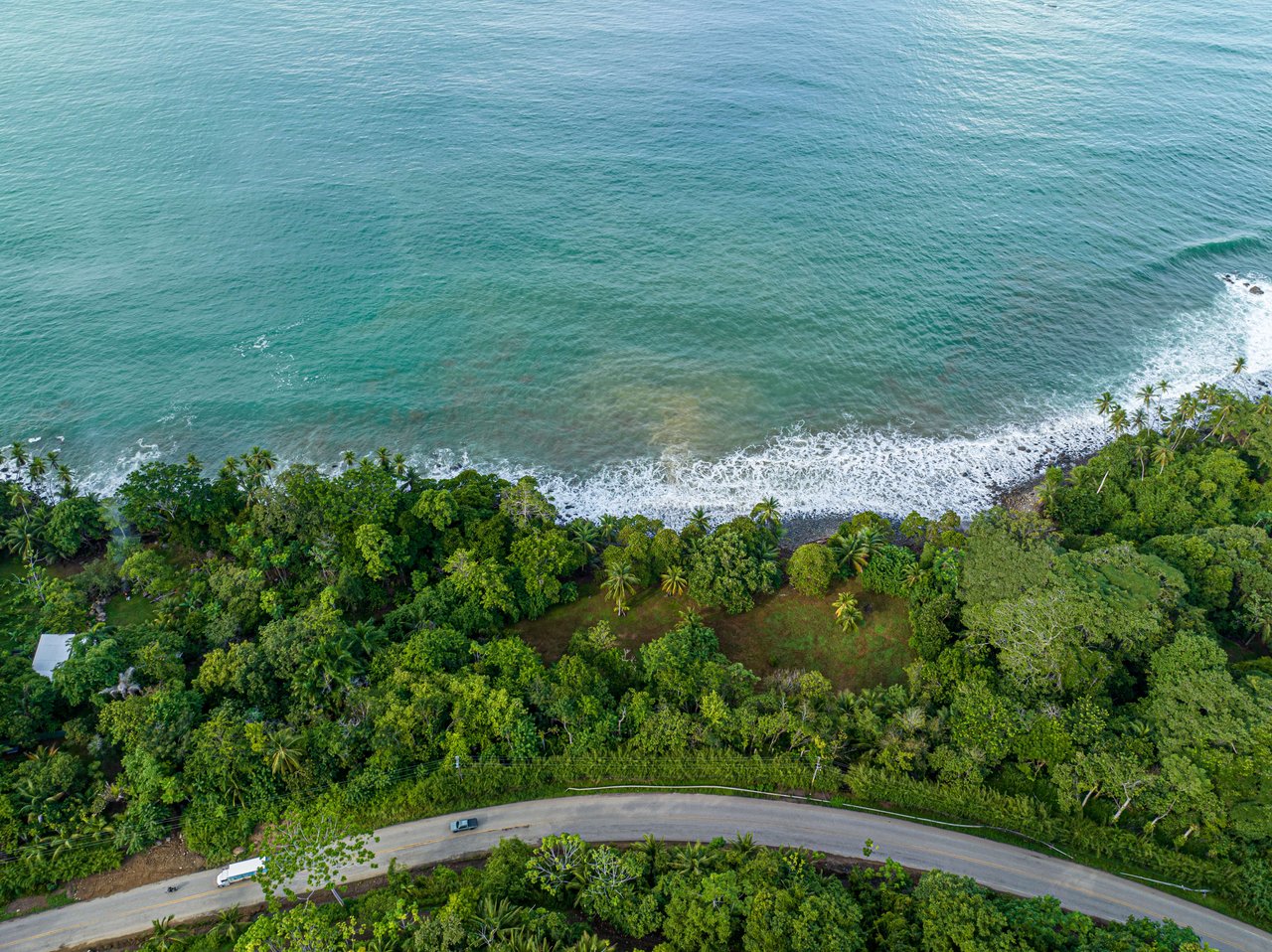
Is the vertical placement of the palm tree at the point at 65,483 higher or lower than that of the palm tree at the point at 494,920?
higher

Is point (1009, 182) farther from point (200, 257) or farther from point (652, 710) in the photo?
point (200, 257)

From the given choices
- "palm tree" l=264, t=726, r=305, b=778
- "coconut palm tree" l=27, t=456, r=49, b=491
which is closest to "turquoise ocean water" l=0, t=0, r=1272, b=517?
"coconut palm tree" l=27, t=456, r=49, b=491

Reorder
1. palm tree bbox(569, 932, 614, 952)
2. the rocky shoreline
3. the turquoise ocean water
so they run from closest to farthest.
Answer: palm tree bbox(569, 932, 614, 952), the rocky shoreline, the turquoise ocean water

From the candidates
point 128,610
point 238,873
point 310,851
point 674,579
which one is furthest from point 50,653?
point 674,579

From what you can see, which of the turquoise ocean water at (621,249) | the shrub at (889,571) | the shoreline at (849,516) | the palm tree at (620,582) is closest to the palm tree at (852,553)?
the shrub at (889,571)

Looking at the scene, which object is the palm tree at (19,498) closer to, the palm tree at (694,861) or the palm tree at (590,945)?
the palm tree at (590,945)

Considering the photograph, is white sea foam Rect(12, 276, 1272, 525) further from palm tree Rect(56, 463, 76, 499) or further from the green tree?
the green tree

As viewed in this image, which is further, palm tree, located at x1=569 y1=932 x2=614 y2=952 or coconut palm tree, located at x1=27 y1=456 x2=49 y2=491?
coconut palm tree, located at x1=27 y1=456 x2=49 y2=491

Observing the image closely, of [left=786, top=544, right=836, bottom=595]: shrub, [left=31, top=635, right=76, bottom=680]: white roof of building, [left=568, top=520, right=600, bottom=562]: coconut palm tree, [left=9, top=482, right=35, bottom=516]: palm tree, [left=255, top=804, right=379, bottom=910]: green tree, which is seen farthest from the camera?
[left=568, top=520, right=600, bottom=562]: coconut palm tree
